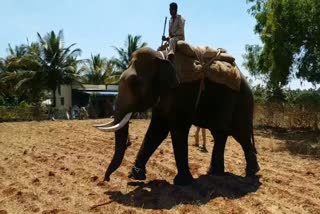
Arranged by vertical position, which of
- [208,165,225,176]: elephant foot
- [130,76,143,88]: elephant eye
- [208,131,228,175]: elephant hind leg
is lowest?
[208,165,225,176]: elephant foot

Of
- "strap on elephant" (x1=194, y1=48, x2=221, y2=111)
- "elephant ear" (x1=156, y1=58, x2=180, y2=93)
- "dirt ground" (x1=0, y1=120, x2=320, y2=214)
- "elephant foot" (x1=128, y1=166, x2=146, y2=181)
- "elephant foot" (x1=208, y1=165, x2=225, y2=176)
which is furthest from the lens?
"elephant foot" (x1=208, y1=165, x2=225, y2=176)

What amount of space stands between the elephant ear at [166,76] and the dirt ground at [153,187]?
1.52 meters

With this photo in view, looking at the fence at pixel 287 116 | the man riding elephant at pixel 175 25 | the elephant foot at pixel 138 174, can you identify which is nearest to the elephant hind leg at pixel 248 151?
the elephant foot at pixel 138 174

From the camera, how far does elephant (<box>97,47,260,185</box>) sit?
6.91 meters

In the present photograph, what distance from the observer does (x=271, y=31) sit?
1745 centimetres

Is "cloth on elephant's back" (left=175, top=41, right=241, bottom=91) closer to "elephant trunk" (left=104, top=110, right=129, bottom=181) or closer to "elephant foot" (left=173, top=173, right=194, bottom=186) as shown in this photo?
"elephant trunk" (left=104, top=110, right=129, bottom=181)

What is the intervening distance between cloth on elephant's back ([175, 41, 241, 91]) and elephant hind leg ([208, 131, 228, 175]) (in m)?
0.94

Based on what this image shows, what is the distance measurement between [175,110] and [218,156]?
1712mm

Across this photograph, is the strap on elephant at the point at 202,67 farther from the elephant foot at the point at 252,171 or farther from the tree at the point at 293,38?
the tree at the point at 293,38

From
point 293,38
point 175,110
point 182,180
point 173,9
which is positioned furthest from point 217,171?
point 293,38

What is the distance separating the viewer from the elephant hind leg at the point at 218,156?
335 inches

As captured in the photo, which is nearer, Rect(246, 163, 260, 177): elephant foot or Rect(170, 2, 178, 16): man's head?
Rect(170, 2, 178, 16): man's head

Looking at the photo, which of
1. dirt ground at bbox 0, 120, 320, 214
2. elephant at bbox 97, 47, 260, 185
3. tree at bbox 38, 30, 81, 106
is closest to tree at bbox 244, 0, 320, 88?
dirt ground at bbox 0, 120, 320, 214

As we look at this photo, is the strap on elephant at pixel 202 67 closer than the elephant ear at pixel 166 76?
No
